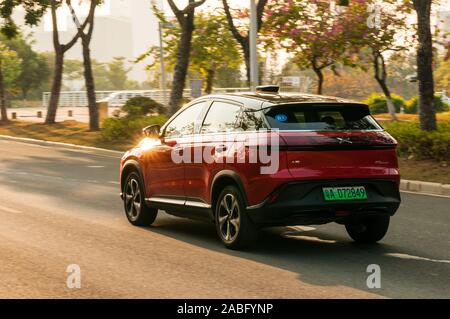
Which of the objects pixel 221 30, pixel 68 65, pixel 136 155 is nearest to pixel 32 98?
pixel 68 65

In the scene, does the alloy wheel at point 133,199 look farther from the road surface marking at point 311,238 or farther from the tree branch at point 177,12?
the tree branch at point 177,12

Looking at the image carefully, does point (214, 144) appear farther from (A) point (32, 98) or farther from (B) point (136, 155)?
(A) point (32, 98)

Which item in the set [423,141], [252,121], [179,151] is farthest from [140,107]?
[252,121]

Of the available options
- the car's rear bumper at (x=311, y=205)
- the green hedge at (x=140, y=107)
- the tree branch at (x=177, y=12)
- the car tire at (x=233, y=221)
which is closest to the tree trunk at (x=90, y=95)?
the green hedge at (x=140, y=107)

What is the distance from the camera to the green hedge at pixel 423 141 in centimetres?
1770

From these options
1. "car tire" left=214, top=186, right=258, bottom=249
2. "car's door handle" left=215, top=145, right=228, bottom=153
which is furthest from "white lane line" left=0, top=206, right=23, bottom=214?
"car's door handle" left=215, top=145, right=228, bottom=153

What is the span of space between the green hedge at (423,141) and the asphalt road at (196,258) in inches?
155

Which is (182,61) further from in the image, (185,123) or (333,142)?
(333,142)

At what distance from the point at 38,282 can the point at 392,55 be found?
3187 cm

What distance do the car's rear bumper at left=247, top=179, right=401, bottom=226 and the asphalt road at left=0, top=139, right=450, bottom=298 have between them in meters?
0.41

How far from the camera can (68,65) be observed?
518 feet

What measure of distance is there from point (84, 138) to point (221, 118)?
71.7 feet

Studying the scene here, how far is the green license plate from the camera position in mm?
8758

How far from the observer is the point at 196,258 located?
349 inches
